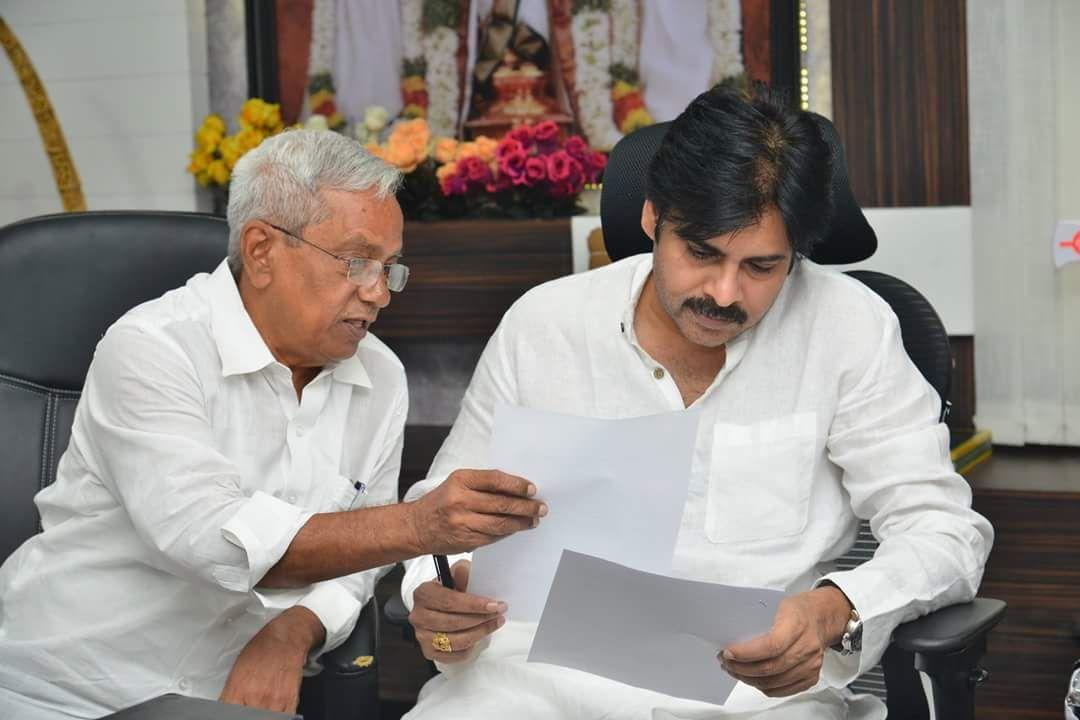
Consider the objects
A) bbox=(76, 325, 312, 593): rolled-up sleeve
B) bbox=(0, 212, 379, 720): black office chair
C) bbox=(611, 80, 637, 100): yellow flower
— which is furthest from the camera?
bbox=(611, 80, 637, 100): yellow flower

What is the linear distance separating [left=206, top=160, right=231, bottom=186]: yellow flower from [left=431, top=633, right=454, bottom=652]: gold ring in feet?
7.94

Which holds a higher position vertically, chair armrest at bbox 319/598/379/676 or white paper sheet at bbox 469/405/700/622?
white paper sheet at bbox 469/405/700/622

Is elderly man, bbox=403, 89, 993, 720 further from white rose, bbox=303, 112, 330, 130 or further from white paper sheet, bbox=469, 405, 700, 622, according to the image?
white rose, bbox=303, 112, 330, 130

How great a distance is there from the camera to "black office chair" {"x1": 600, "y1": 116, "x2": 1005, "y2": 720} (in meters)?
1.50

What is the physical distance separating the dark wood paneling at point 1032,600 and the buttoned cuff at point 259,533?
5.21 feet

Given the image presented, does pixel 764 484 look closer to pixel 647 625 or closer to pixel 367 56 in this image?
pixel 647 625

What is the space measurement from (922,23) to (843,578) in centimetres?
200

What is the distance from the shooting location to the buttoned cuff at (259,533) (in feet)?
5.09

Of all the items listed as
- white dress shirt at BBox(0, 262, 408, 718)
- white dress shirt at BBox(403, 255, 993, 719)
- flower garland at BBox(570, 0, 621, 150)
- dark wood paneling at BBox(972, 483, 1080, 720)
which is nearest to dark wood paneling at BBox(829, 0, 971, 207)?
flower garland at BBox(570, 0, 621, 150)

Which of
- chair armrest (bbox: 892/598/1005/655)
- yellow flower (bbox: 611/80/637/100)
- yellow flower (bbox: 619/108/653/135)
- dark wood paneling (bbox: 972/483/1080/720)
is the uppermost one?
yellow flower (bbox: 611/80/637/100)

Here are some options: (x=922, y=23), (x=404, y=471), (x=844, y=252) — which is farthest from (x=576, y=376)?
(x=922, y=23)

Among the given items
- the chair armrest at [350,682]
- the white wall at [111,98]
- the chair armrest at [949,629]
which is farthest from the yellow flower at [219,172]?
the chair armrest at [949,629]

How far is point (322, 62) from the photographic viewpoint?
3.93m

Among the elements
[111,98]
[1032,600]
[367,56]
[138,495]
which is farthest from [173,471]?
[111,98]
